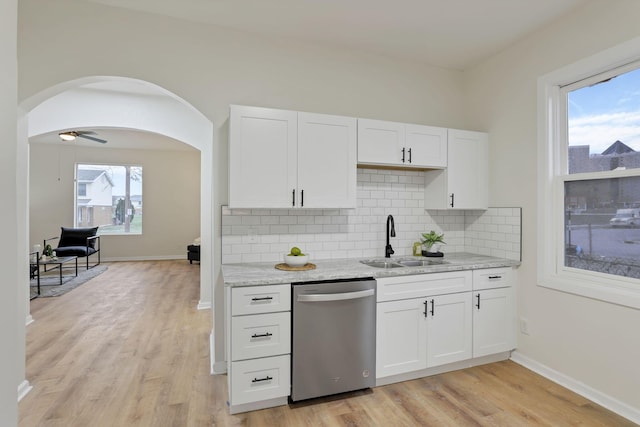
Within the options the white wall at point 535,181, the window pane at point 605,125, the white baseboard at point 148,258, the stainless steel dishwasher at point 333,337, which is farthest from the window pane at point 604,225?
the white baseboard at point 148,258

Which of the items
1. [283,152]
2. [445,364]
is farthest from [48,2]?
[445,364]

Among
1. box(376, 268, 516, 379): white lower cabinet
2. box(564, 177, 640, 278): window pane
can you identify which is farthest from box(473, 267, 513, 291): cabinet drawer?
box(564, 177, 640, 278): window pane

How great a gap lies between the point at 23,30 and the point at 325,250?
2852mm

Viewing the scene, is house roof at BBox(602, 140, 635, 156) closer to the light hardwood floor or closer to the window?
the light hardwood floor

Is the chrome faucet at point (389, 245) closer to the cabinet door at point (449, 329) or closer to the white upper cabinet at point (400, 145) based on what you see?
the white upper cabinet at point (400, 145)

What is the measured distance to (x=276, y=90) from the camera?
300 cm

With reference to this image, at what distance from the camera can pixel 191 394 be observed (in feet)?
8.10

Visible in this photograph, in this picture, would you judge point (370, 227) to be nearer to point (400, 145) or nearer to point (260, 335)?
point (400, 145)

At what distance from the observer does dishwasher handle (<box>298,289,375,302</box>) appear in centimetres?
229

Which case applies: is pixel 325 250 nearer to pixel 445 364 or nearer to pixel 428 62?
pixel 445 364

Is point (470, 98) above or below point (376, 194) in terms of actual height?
above

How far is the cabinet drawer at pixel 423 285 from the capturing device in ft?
8.33

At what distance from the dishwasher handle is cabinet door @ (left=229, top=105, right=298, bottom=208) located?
29.8 inches

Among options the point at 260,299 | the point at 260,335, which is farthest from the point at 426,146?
the point at 260,335
